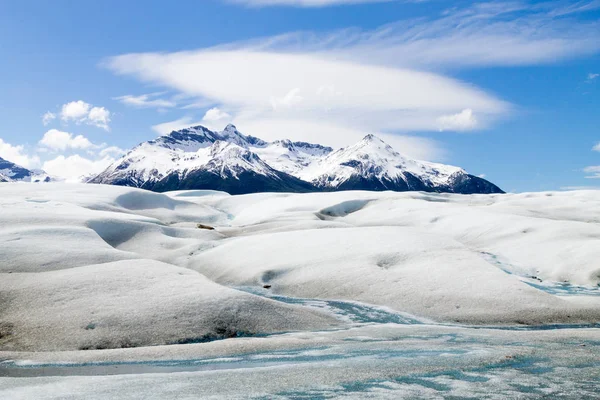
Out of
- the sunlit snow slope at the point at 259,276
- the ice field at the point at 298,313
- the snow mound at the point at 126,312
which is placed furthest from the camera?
the sunlit snow slope at the point at 259,276

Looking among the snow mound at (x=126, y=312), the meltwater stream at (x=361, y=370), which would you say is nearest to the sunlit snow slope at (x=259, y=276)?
the snow mound at (x=126, y=312)

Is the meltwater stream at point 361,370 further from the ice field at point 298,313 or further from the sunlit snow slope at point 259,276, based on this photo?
the sunlit snow slope at point 259,276

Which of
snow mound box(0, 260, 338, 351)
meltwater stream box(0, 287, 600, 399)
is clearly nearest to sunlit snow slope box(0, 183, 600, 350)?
snow mound box(0, 260, 338, 351)

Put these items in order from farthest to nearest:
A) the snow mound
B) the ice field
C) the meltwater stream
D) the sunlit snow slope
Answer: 1. the sunlit snow slope
2. the snow mound
3. the ice field
4. the meltwater stream

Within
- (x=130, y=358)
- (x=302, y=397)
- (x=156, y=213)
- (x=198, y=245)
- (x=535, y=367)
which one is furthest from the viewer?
(x=156, y=213)

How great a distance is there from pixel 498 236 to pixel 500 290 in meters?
16.8

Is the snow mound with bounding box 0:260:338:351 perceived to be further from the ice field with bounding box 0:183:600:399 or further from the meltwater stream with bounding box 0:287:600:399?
the meltwater stream with bounding box 0:287:600:399

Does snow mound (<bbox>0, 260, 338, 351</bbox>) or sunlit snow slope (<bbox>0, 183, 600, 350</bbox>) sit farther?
sunlit snow slope (<bbox>0, 183, 600, 350</bbox>)

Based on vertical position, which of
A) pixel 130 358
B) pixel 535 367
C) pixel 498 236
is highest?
pixel 498 236

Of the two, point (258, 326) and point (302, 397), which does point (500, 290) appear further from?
point (302, 397)

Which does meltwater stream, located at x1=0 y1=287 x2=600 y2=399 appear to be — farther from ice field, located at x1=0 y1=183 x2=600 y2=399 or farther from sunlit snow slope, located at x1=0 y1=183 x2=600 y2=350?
sunlit snow slope, located at x1=0 y1=183 x2=600 y2=350

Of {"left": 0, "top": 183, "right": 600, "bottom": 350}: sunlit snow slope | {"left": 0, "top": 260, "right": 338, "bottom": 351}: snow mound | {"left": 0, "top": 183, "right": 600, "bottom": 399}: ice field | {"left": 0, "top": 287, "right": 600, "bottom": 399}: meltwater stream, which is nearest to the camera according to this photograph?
{"left": 0, "top": 287, "right": 600, "bottom": 399}: meltwater stream

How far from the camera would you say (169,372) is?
1274 cm

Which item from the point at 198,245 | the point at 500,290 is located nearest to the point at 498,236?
the point at 500,290
